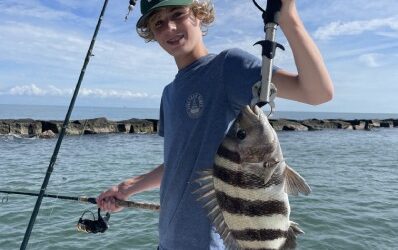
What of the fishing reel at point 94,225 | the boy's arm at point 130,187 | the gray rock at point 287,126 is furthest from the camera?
the gray rock at point 287,126

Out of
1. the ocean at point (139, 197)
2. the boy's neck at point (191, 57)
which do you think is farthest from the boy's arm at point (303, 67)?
the ocean at point (139, 197)

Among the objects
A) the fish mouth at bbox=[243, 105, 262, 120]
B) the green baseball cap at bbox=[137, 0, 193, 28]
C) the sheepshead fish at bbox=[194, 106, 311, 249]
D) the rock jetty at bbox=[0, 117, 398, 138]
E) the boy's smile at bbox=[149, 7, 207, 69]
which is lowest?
the rock jetty at bbox=[0, 117, 398, 138]

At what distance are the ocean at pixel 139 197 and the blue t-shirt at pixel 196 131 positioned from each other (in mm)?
3139

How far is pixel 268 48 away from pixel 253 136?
0.38 metres

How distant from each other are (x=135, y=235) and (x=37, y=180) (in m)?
7.68

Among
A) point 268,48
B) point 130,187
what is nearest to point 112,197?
point 130,187

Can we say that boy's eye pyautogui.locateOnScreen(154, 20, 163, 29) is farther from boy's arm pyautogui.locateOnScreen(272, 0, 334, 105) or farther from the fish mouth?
the fish mouth

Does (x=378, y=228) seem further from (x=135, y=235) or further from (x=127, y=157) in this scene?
(x=127, y=157)

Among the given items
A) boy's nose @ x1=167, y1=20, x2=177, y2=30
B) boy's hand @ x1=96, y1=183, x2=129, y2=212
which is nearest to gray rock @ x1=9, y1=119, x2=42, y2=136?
boy's hand @ x1=96, y1=183, x2=129, y2=212

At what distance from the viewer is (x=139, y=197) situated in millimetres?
12695

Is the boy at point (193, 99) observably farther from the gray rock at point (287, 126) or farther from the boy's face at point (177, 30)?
the gray rock at point (287, 126)

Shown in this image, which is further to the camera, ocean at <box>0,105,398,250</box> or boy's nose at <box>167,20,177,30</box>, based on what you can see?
ocean at <box>0,105,398,250</box>

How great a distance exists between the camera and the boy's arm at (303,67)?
1789 mm

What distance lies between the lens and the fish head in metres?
1.68
